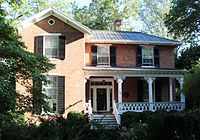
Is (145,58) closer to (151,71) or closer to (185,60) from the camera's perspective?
(151,71)

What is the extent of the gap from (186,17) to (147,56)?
28.4 feet

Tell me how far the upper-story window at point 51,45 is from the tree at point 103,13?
52.3 ft

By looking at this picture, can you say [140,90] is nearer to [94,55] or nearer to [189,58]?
[94,55]

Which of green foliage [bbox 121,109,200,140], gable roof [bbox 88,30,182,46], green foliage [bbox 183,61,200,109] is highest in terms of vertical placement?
gable roof [bbox 88,30,182,46]

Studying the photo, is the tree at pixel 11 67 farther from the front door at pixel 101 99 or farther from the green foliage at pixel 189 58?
the green foliage at pixel 189 58

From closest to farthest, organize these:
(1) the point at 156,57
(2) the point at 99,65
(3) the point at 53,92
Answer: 1. (3) the point at 53,92
2. (2) the point at 99,65
3. (1) the point at 156,57

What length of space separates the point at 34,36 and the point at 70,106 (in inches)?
213

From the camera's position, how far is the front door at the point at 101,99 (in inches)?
692

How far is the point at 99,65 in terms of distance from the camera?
669 inches

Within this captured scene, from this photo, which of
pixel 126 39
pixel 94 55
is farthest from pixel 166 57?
pixel 94 55

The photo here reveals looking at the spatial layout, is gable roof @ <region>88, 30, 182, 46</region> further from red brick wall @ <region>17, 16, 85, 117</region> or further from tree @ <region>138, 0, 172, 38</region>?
tree @ <region>138, 0, 172, 38</region>

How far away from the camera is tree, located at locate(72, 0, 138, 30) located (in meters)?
31.0

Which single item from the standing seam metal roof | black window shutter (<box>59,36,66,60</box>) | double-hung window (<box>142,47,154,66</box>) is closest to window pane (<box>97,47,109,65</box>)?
the standing seam metal roof

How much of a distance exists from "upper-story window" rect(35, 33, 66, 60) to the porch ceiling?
7.02ft
